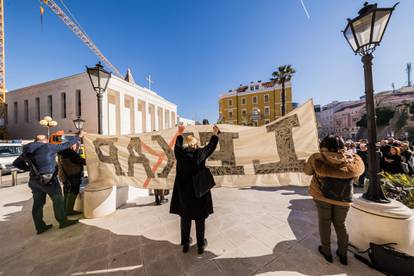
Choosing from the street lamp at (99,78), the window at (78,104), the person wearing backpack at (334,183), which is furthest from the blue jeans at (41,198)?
the window at (78,104)

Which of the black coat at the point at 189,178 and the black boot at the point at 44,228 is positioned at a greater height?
the black coat at the point at 189,178

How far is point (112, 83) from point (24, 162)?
23288 mm

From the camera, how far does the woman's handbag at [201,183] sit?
2.33 m

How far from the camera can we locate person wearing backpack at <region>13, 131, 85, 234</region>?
295cm

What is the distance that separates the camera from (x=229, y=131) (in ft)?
10.6

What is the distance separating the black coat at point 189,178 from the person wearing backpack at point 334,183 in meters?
1.46

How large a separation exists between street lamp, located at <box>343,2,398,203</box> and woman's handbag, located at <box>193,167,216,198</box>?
2362mm

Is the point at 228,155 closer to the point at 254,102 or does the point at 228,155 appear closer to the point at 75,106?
the point at 75,106

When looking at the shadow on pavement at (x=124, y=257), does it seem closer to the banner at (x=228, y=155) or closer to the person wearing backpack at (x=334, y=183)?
the person wearing backpack at (x=334, y=183)

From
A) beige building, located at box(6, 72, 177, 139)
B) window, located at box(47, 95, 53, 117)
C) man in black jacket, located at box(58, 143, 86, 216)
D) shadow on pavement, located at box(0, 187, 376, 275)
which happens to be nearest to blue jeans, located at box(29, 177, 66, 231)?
shadow on pavement, located at box(0, 187, 376, 275)

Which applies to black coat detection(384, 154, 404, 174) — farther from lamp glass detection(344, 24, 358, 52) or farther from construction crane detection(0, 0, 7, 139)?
construction crane detection(0, 0, 7, 139)

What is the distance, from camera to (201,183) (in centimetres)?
237

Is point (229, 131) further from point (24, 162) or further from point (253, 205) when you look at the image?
point (24, 162)

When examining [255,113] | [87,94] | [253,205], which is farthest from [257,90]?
[253,205]
